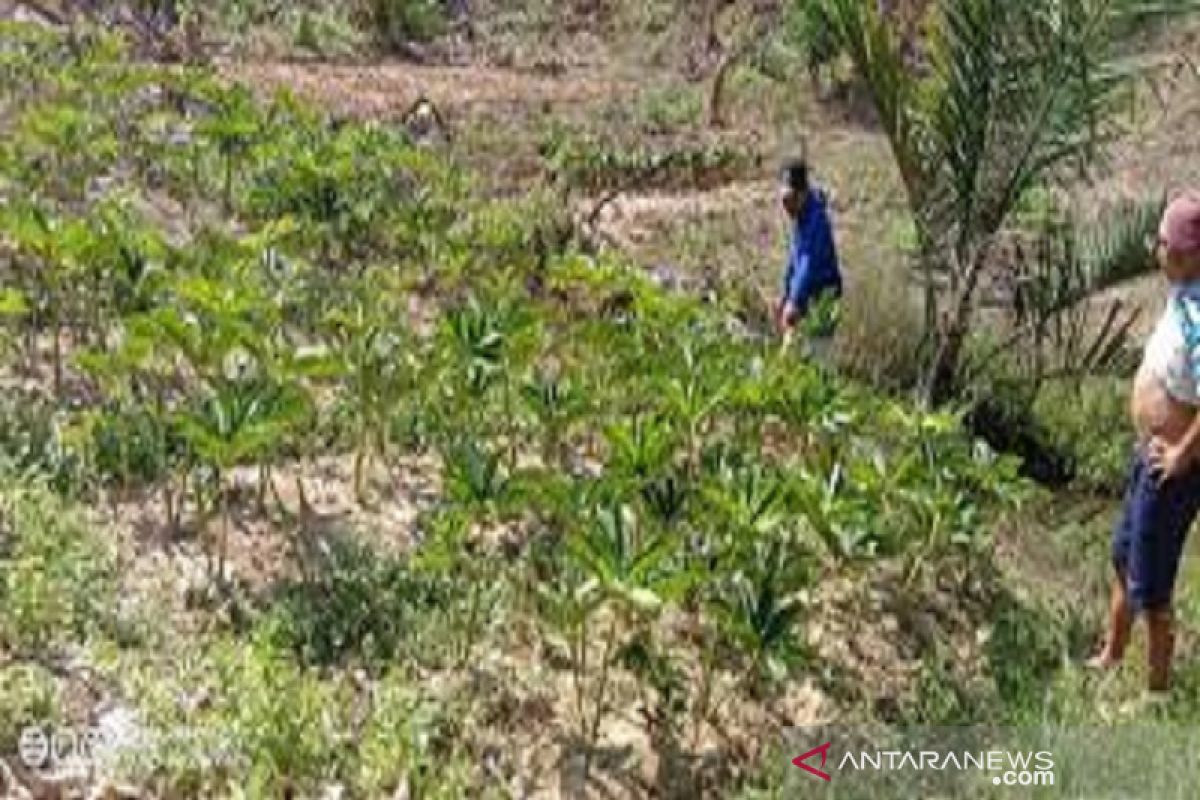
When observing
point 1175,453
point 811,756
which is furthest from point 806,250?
point 811,756

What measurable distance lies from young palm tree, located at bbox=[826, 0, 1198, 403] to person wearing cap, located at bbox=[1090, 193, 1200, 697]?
244cm

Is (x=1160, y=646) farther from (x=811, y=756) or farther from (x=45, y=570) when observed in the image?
(x=45, y=570)

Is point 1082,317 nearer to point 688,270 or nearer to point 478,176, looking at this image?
point 688,270

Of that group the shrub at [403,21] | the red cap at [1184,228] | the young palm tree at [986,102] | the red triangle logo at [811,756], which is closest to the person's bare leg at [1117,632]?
the red cap at [1184,228]

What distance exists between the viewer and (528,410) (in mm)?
5473

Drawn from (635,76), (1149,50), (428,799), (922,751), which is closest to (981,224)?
(1149,50)

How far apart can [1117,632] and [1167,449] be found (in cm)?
69

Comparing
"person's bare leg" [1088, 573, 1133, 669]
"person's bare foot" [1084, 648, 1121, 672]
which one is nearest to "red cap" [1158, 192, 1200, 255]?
"person's bare leg" [1088, 573, 1133, 669]

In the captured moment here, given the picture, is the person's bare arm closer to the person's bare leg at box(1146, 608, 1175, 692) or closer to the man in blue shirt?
the person's bare leg at box(1146, 608, 1175, 692)

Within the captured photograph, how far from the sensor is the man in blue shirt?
286 inches

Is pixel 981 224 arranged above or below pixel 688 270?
above

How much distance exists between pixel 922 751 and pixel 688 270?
6.33m

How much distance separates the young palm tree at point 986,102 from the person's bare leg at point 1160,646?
2847 mm

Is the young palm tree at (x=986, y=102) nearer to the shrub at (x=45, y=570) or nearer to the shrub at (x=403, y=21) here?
the shrub at (x=45, y=570)
